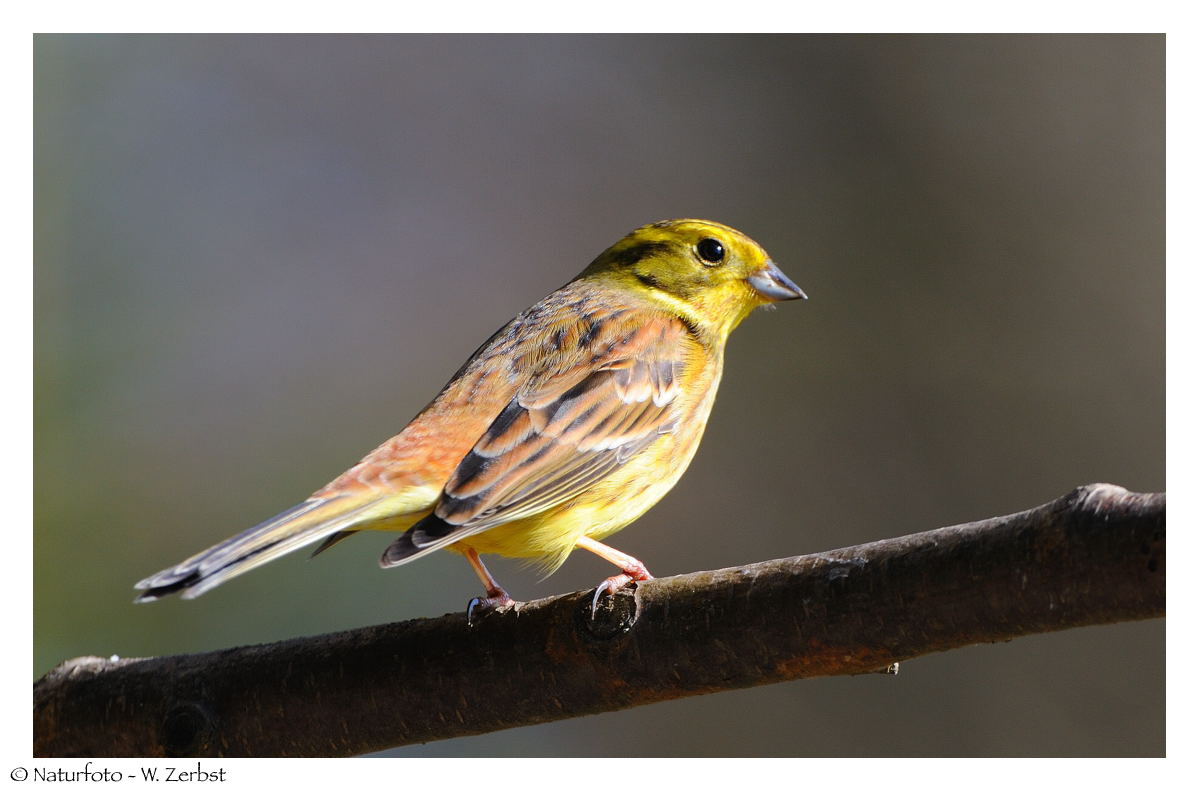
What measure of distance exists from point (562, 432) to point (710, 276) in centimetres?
132

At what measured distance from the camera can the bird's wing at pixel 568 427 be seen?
3.58 metres

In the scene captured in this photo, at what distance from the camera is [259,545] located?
321cm

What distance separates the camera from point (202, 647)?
21.4ft

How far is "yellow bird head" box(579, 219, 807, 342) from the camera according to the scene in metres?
5.06

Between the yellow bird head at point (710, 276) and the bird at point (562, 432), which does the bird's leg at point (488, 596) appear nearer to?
the bird at point (562, 432)

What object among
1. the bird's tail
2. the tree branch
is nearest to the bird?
the bird's tail

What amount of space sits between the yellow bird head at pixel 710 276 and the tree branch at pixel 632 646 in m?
2.09

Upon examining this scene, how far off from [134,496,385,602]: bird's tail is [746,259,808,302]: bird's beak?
7.01ft

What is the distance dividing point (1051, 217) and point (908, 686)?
9.83ft

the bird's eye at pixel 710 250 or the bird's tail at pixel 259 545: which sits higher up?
the bird's eye at pixel 710 250

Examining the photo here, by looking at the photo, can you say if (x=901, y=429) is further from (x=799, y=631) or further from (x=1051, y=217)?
(x=799, y=631)


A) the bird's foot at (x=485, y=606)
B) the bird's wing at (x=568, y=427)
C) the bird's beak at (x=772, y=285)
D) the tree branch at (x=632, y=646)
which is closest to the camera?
the tree branch at (x=632, y=646)

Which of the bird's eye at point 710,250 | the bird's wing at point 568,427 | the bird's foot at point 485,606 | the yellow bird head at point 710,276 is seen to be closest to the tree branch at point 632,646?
the bird's foot at point 485,606

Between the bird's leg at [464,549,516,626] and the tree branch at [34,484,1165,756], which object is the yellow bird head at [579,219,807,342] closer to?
the bird's leg at [464,549,516,626]
